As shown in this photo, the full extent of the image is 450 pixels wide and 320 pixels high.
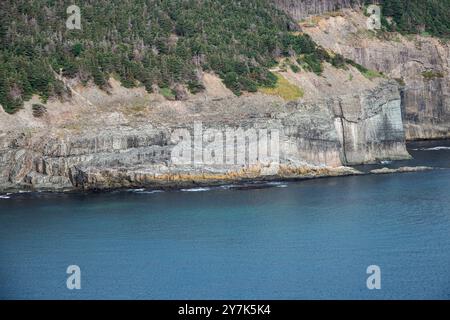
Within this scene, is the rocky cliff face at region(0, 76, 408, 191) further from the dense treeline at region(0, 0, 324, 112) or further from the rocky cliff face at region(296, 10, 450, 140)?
the rocky cliff face at region(296, 10, 450, 140)

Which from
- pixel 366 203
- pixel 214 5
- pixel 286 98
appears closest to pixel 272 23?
pixel 214 5

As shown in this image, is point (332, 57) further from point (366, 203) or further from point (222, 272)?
point (222, 272)

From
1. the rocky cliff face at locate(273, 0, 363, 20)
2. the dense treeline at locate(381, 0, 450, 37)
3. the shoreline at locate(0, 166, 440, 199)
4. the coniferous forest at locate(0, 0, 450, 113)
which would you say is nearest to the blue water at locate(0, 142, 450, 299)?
the shoreline at locate(0, 166, 440, 199)

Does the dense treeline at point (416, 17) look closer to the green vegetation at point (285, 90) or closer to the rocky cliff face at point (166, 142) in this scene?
the green vegetation at point (285, 90)

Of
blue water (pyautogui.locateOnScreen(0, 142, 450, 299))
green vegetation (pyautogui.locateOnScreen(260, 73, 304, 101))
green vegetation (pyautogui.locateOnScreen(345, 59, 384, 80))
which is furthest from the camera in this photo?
green vegetation (pyautogui.locateOnScreen(345, 59, 384, 80))
